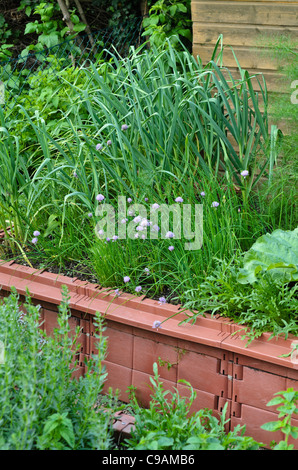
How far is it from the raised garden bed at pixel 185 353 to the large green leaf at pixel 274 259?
23cm

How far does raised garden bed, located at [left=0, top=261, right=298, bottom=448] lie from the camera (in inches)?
91.3

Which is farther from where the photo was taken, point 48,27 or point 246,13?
point 48,27

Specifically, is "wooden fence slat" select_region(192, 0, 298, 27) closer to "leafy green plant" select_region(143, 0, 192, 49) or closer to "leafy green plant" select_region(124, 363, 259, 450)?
"leafy green plant" select_region(143, 0, 192, 49)

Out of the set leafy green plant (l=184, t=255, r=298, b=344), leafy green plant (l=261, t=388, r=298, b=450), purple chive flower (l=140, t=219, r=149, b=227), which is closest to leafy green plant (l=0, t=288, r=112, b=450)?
leafy green plant (l=261, t=388, r=298, b=450)

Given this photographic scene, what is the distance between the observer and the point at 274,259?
2471 millimetres

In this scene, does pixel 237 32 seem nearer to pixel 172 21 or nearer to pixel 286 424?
pixel 172 21

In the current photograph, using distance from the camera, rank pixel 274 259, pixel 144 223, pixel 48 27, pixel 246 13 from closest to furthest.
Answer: pixel 274 259
pixel 144 223
pixel 246 13
pixel 48 27

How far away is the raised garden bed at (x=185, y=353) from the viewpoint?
2318 mm

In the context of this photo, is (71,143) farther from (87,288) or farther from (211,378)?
(211,378)

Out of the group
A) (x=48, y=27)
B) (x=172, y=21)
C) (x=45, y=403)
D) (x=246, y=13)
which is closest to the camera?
(x=45, y=403)

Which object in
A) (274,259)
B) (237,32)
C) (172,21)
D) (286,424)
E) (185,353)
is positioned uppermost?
(172,21)

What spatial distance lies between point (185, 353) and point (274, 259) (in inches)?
21.2

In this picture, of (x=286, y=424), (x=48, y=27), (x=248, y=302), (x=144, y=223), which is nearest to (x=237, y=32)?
(x=144, y=223)
